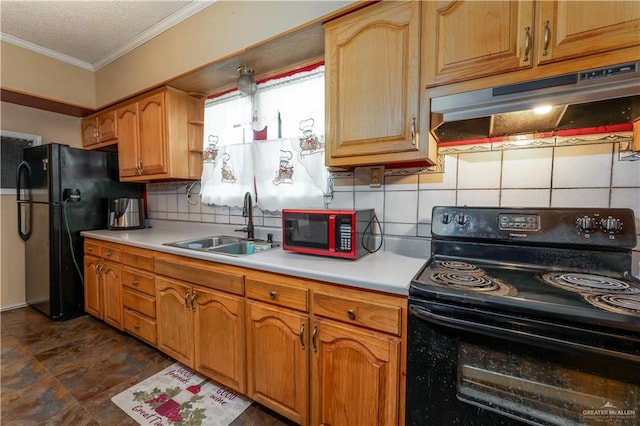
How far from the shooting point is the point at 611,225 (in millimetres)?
1028

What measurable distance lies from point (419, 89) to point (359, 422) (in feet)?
4.80

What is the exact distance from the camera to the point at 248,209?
2043 millimetres

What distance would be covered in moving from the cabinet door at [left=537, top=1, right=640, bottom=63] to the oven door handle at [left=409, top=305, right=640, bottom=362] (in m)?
0.94

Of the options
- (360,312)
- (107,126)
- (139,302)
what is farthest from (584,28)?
(107,126)

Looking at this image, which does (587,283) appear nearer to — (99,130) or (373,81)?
(373,81)

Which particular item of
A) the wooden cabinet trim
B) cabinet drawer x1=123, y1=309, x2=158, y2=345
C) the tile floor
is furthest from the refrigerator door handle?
the wooden cabinet trim

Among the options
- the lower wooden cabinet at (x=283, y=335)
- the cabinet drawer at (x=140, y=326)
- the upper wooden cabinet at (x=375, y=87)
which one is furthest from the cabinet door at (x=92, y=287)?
the upper wooden cabinet at (x=375, y=87)

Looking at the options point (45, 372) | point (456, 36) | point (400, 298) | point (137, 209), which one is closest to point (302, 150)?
point (456, 36)

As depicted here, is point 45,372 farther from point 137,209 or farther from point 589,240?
point 589,240

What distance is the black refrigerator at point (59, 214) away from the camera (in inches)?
96.7

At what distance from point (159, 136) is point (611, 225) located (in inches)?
113

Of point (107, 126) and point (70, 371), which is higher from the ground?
point (107, 126)

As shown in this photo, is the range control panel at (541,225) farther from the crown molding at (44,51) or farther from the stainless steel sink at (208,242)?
Answer: the crown molding at (44,51)

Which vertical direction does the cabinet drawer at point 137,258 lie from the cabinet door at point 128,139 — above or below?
below
